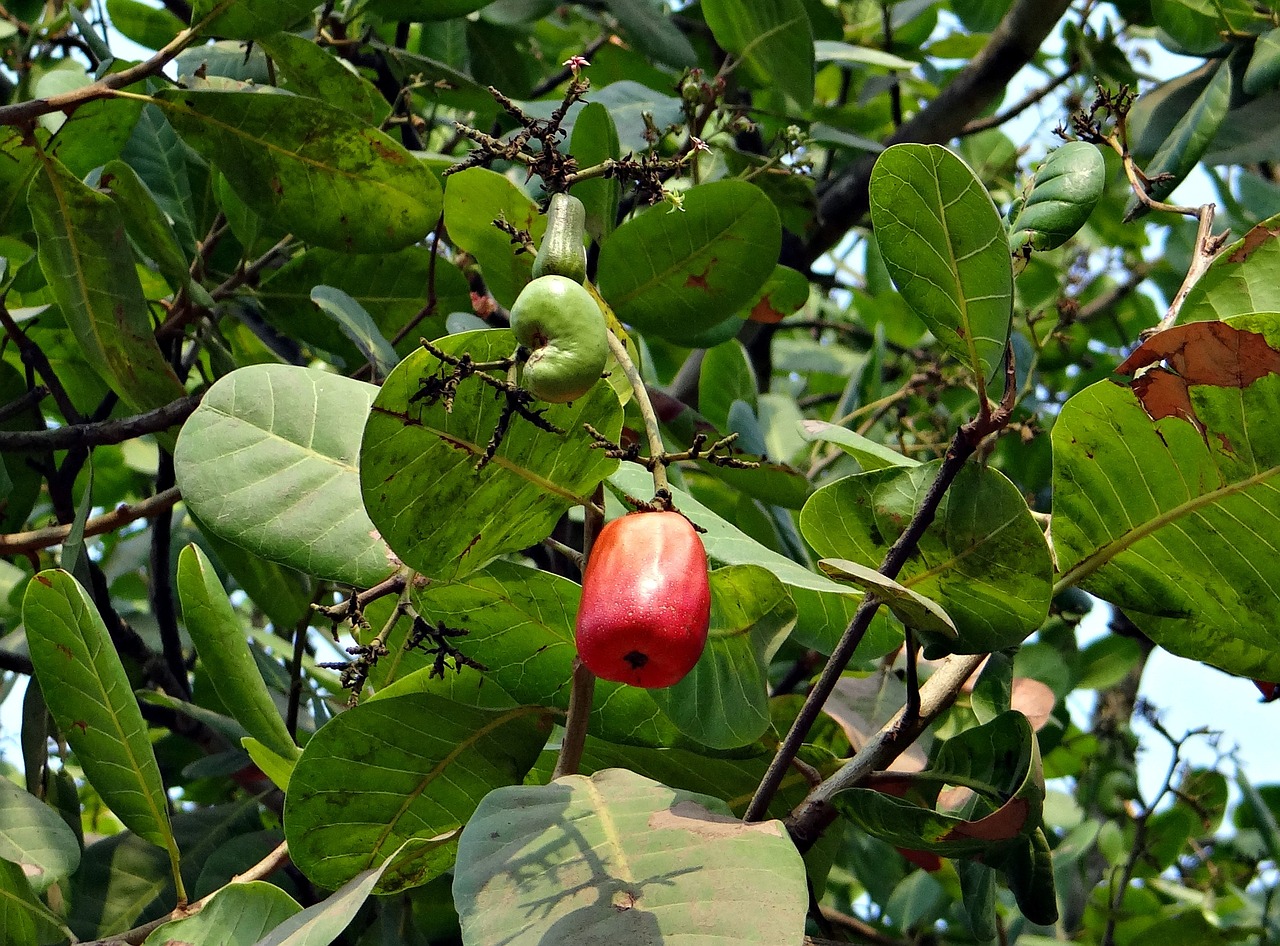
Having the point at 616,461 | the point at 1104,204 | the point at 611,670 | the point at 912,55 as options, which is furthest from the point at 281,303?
the point at 1104,204

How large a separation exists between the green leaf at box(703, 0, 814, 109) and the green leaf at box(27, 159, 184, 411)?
3.52 feet

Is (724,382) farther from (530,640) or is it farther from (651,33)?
(530,640)

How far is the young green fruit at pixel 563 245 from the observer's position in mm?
867

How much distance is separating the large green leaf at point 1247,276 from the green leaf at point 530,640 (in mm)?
610

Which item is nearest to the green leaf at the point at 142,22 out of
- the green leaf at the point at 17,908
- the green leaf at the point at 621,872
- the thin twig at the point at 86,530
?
the thin twig at the point at 86,530

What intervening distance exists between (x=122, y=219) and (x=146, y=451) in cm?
103

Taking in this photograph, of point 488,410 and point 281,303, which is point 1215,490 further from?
point 281,303

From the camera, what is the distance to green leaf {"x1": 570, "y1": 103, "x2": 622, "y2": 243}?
1.43 metres

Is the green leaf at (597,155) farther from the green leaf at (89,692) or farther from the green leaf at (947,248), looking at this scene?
the green leaf at (89,692)

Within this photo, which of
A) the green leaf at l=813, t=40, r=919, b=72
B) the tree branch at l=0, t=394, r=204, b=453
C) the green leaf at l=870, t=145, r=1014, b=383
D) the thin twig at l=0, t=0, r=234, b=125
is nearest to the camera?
the green leaf at l=870, t=145, r=1014, b=383

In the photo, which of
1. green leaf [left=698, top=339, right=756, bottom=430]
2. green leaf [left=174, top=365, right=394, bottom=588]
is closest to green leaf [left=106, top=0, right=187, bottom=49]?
green leaf [left=698, top=339, right=756, bottom=430]

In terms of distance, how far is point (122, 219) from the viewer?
4.68 feet

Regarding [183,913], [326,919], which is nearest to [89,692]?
[183,913]

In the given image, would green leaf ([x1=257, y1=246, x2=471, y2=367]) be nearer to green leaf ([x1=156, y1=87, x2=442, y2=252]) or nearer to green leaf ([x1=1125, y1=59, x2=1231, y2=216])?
green leaf ([x1=156, y1=87, x2=442, y2=252])
